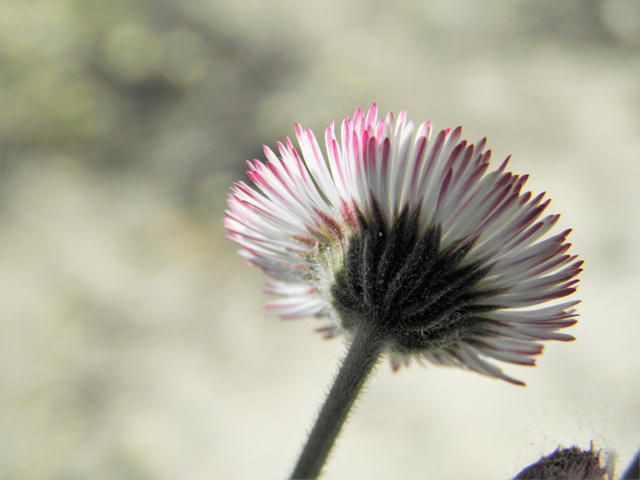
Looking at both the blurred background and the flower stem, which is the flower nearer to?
the flower stem

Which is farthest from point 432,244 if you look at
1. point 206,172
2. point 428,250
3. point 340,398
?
point 206,172

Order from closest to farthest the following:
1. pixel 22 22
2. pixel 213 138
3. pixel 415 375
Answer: pixel 415 375 → pixel 22 22 → pixel 213 138

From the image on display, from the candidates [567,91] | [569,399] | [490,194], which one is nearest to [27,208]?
[490,194]

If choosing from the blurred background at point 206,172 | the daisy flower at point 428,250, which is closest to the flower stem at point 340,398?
the daisy flower at point 428,250

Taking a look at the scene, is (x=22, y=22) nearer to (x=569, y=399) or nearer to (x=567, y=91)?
(x=567, y=91)

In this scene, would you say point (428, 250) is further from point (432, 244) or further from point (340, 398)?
point (340, 398)
